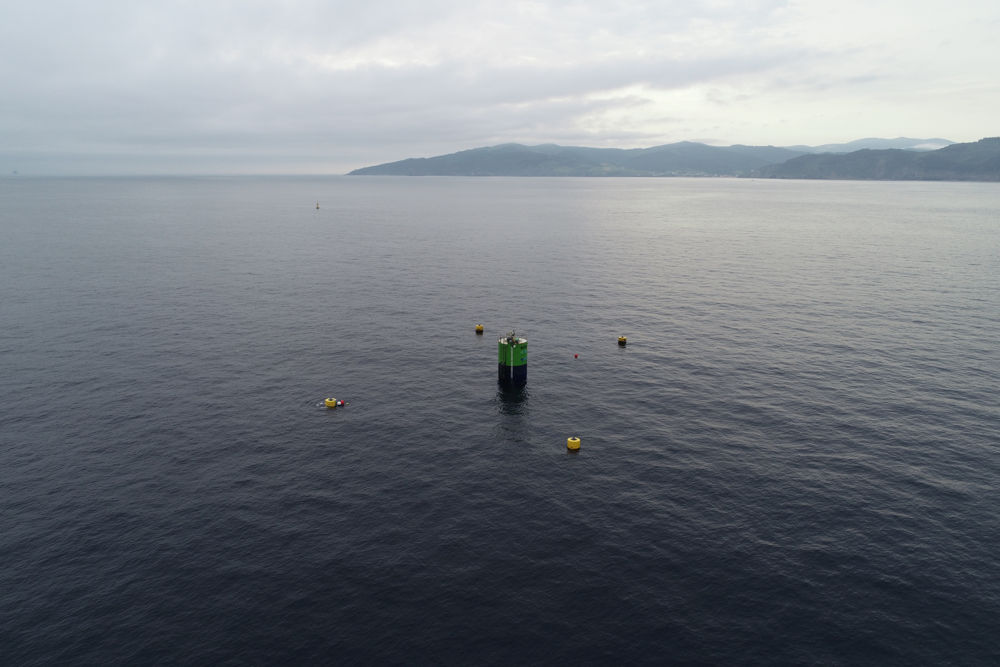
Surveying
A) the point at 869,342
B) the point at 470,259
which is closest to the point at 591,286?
the point at 470,259

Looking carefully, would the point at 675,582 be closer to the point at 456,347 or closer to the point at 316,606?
the point at 316,606

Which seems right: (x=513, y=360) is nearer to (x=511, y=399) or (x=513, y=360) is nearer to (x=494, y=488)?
(x=511, y=399)

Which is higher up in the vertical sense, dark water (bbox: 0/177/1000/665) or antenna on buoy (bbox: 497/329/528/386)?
antenna on buoy (bbox: 497/329/528/386)

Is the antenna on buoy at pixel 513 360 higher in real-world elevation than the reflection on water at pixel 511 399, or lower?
higher

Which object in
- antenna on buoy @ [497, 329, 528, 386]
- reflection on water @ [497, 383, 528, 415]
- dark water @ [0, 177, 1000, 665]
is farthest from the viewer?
antenna on buoy @ [497, 329, 528, 386]

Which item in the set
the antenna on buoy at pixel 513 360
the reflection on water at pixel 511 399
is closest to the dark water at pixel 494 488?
the reflection on water at pixel 511 399

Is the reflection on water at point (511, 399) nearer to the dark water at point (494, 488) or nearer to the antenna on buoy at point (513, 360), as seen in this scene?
the dark water at point (494, 488)

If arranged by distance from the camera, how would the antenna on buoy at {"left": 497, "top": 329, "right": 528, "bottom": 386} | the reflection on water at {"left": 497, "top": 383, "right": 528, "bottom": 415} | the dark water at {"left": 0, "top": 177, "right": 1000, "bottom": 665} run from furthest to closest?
the antenna on buoy at {"left": 497, "top": 329, "right": 528, "bottom": 386} < the reflection on water at {"left": 497, "top": 383, "right": 528, "bottom": 415} < the dark water at {"left": 0, "top": 177, "right": 1000, "bottom": 665}

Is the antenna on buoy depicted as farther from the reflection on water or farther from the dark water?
the dark water

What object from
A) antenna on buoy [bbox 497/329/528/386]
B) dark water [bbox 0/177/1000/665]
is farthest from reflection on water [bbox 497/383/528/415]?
antenna on buoy [bbox 497/329/528/386]
